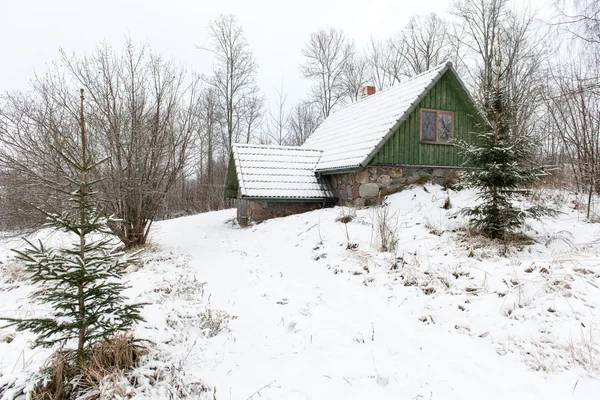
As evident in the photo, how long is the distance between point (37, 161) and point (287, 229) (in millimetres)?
5942

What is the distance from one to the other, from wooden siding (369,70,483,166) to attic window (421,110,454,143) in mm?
127

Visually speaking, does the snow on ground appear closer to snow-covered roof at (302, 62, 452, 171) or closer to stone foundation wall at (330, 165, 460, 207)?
stone foundation wall at (330, 165, 460, 207)

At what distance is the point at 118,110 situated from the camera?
8.17m

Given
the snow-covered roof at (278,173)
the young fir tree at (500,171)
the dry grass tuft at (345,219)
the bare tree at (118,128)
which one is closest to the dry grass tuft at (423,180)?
the snow-covered roof at (278,173)

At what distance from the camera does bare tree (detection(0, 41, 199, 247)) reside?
7.41 meters

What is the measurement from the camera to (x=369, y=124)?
11.6 metres

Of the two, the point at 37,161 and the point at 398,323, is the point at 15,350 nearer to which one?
the point at 398,323

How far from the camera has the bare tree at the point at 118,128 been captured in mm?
7406

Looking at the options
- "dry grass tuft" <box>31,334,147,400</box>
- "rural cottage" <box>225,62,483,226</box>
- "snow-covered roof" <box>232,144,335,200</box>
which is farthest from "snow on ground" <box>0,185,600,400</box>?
"snow-covered roof" <box>232,144,335,200</box>

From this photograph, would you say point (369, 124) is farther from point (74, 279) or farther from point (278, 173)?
point (74, 279)

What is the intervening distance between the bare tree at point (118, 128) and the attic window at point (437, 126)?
702 centimetres

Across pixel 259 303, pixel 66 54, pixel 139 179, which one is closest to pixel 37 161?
pixel 139 179

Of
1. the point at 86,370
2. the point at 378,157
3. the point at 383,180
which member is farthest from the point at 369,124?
the point at 86,370

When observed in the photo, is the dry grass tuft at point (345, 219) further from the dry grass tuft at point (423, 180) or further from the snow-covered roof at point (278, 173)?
the dry grass tuft at point (423, 180)
